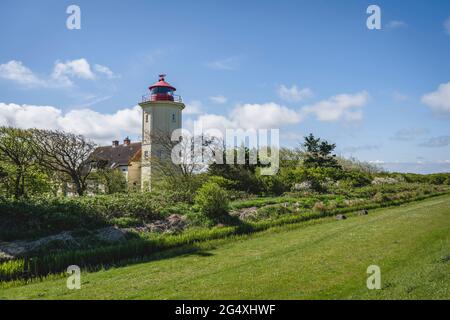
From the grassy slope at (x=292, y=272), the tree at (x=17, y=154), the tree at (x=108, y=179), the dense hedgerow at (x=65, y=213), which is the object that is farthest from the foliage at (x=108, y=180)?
the grassy slope at (x=292, y=272)

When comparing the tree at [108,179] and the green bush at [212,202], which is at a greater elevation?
the tree at [108,179]

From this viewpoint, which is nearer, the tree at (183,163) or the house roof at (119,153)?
the tree at (183,163)

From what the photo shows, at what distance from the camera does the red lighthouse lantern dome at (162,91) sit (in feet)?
113

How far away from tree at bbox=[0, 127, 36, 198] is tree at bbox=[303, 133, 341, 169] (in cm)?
2648

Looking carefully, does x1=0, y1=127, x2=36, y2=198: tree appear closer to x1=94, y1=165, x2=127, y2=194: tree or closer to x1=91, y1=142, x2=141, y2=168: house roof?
x1=94, y1=165, x2=127, y2=194: tree

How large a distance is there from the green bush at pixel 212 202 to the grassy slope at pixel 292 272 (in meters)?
3.60

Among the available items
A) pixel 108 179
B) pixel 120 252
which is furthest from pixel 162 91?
pixel 120 252

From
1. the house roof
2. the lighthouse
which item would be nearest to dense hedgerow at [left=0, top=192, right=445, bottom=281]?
the lighthouse

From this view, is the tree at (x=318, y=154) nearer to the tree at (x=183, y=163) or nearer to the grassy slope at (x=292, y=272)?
the tree at (x=183, y=163)

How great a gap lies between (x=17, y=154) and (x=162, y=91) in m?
15.8

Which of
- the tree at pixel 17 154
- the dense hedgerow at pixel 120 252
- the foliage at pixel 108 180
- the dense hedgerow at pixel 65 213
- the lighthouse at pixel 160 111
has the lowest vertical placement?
the dense hedgerow at pixel 120 252

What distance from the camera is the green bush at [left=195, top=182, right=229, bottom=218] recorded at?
16.7 meters

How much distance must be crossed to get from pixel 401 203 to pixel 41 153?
21.9m

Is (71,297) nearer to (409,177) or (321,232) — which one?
(321,232)
